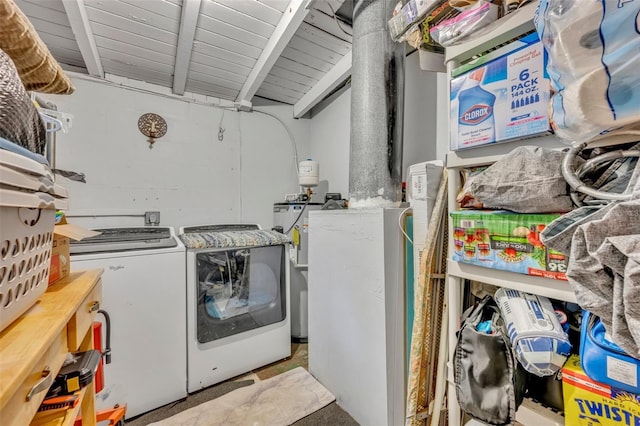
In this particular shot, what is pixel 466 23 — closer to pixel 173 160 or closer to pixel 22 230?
pixel 22 230

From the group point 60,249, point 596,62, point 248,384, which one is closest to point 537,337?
point 596,62

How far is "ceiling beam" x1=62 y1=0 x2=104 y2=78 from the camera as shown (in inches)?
56.4

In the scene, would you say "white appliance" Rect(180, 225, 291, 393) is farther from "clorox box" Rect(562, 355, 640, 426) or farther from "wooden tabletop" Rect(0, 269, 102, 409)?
"clorox box" Rect(562, 355, 640, 426)

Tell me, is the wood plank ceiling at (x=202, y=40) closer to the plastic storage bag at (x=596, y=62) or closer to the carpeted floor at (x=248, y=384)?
the plastic storage bag at (x=596, y=62)

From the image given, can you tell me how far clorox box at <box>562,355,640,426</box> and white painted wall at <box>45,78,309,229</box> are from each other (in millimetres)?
2597

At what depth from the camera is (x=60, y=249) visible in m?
0.89

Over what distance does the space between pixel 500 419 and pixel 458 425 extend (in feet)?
1.00

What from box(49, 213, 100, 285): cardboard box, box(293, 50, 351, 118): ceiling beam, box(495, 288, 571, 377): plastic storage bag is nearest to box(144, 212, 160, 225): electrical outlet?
box(49, 213, 100, 285): cardboard box

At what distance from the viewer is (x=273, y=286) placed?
222 centimetres

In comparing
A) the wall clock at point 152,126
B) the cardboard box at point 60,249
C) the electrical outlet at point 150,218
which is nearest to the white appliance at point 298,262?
the electrical outlet at point 150,218

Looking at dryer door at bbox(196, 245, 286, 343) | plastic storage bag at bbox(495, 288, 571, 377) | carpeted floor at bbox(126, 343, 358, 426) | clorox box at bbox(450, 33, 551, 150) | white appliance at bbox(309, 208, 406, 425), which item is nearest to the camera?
plastic storage bag at bbox(495, 288, 571, 377)

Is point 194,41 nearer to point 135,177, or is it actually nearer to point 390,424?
point 135,177

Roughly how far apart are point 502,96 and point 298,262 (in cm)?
197

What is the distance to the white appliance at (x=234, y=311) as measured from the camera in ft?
5.95
